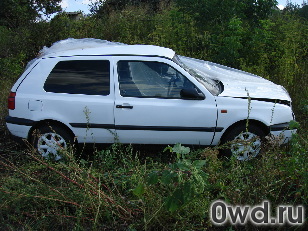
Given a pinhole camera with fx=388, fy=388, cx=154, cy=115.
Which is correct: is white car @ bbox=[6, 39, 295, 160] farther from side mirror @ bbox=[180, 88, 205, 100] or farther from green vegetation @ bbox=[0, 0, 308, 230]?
green vegetation @ bbox=[0, 0, 308, 230]

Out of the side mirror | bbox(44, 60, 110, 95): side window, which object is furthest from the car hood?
bbox(44, 60, 110, 95): side window

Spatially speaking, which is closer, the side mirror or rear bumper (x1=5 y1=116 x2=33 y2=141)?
the side mirror

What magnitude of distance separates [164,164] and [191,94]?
1065 mm

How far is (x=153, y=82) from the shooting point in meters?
5.39

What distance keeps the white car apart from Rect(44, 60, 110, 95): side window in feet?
0.05

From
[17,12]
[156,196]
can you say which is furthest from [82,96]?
[17,12]

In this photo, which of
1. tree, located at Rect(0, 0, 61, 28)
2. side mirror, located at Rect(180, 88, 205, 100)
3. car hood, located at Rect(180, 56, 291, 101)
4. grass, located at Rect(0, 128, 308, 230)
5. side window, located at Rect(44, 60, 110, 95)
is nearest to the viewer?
grass, located at Rect(0, 128, 308, 230)

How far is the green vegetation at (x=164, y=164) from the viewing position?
370 centimetres

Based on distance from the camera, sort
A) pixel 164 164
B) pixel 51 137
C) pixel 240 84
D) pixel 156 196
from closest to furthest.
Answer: pixel 156 196 → pixel 164 164 → pixel 51 137 → pixel 240 84

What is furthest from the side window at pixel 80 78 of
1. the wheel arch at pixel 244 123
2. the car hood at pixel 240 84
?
the wheel arch at pixel 244 123

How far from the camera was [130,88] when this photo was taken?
539 centimetres

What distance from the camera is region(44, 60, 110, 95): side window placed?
5422 mm

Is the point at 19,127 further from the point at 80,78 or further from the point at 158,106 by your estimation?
the point at 158,106

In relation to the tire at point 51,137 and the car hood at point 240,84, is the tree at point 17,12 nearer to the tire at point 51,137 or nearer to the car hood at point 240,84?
the car hood at point 240,84
